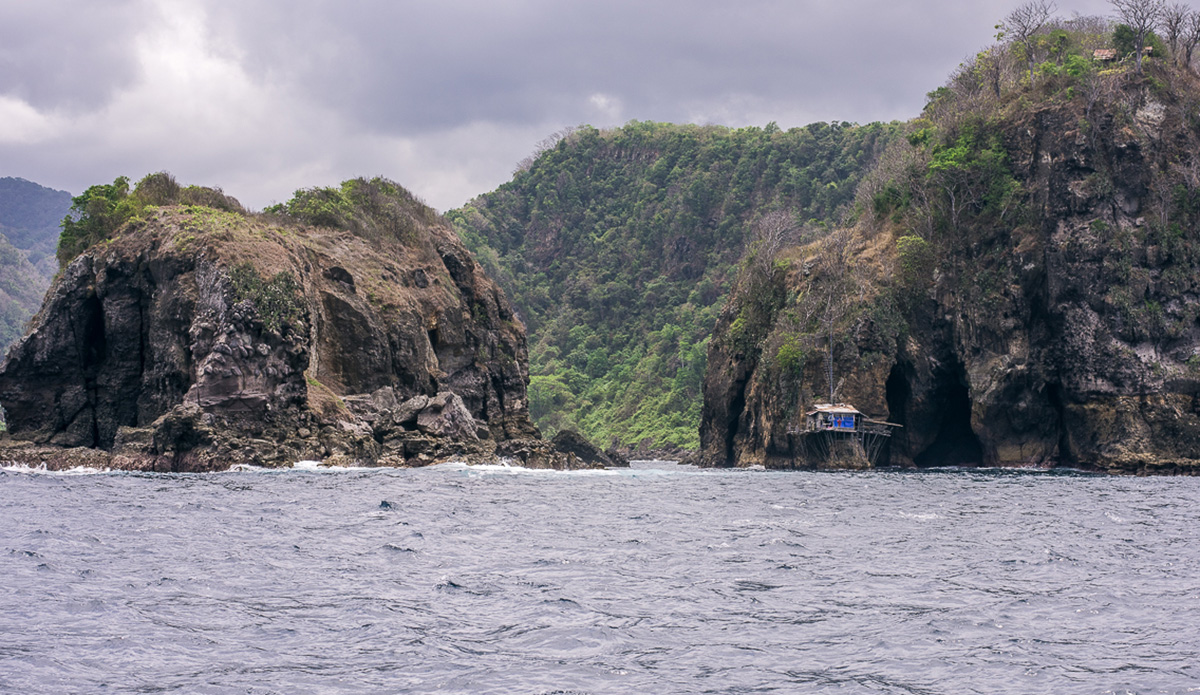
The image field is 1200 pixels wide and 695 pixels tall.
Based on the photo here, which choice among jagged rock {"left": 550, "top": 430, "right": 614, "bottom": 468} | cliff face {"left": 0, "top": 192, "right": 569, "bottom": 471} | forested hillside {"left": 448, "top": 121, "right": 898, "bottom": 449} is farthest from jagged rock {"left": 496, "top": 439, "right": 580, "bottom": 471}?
forested hillside {"left": 448, "top": 121, "right": 898, "bottom": 449}

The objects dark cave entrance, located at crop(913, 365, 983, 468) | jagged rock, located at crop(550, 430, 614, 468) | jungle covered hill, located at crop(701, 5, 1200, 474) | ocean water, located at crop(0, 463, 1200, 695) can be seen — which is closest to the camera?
ocean water, located at crop(0, 463, 1200, 695)

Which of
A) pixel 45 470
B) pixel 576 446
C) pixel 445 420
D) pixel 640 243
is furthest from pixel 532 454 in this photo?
pixel 640 243

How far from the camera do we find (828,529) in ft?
86.4

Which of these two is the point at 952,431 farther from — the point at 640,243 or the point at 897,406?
the point at 640,243

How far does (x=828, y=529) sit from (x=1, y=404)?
49718mm

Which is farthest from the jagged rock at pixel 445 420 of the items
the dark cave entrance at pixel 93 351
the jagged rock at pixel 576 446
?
the dark cave entrance at pixel 93 351

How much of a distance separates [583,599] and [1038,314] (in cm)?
6248

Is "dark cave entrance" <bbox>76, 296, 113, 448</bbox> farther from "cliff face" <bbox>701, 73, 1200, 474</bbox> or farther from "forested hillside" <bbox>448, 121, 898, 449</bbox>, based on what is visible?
"forested hillside" <bbox>448, 121, 898, 449</bbox>

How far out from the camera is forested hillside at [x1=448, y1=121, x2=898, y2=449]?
470 feet

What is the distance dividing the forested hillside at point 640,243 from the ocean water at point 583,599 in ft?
321

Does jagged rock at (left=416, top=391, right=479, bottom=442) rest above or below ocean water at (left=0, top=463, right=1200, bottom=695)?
above

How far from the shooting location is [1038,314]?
69750mm

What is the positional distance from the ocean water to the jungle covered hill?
1490 inches

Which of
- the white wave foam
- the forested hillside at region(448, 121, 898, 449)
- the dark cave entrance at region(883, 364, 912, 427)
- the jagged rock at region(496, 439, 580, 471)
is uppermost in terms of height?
the forested hillside at region(448, 121, 898, 449)
